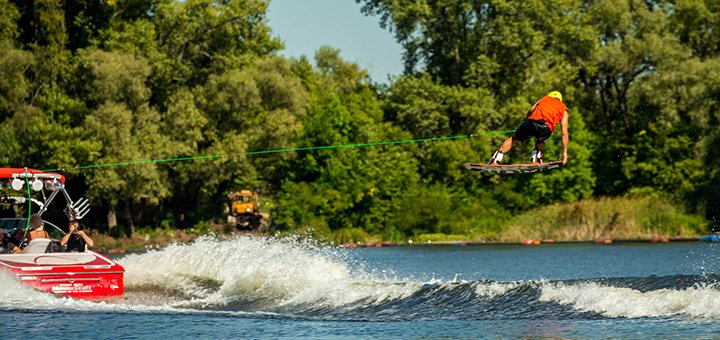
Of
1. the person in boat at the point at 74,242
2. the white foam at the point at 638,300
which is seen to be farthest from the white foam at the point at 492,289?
the person in boat at the point at 74,242

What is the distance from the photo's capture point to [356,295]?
23.2 metres

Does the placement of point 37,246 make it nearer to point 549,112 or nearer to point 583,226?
point 549,112

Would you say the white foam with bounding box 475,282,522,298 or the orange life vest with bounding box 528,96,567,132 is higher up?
the orange life vest with bounding box 528,96,567,132

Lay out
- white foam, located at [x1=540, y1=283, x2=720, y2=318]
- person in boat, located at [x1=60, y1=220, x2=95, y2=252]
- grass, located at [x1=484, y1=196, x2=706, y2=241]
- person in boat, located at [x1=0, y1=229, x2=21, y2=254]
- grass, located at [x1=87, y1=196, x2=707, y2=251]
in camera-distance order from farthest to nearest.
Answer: grass, located at [x1=87, y1=196, x2=707, y2=251]
grass, located at [x1=484, y1=196, x2=706, y2=241]
person in boat, located at [x1=0, y1=229, x2=21, y2=254]
person in boat, located at [x1=60, y1=220, x2=95, y2=252]
white foam, located at [x1=540, y1=283, x2=720, y2=318]

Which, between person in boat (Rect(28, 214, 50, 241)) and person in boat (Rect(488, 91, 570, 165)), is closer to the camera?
person in boat (Rect(488, 91, 570, 165))

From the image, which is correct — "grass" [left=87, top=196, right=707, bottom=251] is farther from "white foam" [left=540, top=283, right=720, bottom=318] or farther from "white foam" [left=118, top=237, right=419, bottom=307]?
"white foam" [left=540, top=283, right=720, bottom=318]

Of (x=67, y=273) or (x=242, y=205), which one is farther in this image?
(x=242, y=205)

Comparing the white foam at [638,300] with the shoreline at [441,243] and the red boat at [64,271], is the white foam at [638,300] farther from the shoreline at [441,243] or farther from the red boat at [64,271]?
the shoreline at [441,243]

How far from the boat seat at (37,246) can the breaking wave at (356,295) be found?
1050mm

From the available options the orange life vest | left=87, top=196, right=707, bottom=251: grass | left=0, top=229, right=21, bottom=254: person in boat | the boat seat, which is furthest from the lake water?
left=87, top=196, right=707, bottom=251: grass

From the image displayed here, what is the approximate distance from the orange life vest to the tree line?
3198cm

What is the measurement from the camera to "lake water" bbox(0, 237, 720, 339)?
751 inches

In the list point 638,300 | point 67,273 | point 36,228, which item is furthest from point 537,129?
point 36,228

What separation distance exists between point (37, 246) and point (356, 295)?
727 centimetres
